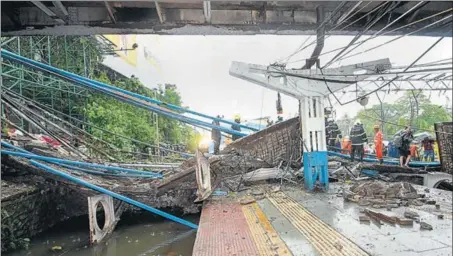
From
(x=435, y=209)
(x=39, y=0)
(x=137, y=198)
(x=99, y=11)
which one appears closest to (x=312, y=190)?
(x=435, y=209)

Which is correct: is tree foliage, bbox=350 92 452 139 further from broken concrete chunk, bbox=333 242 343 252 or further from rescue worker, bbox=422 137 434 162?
broken concrete chunk, bbox=333 242 343 252

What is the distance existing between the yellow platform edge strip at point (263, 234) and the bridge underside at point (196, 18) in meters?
3.56

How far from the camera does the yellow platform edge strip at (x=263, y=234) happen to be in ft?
13.2

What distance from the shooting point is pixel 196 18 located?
5945mm

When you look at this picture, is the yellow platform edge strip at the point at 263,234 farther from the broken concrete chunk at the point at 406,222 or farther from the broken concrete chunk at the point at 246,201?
the broken concrete chunk at the point at 406,222

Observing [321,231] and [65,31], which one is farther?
[65,31]

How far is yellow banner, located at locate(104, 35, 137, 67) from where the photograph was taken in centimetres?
2011

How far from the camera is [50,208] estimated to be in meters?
8.48

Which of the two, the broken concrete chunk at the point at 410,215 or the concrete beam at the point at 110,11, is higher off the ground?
the concrete beam at the point at 110,11

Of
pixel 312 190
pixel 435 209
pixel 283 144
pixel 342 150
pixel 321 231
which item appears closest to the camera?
pixel 321 231

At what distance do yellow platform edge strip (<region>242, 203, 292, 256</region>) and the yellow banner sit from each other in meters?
16.6

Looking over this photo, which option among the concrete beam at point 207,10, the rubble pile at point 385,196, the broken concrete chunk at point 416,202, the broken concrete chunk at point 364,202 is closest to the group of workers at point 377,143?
the rubble pile at point 385,196

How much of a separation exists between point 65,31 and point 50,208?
16.6ft

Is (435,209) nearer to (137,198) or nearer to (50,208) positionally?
(137,198)
